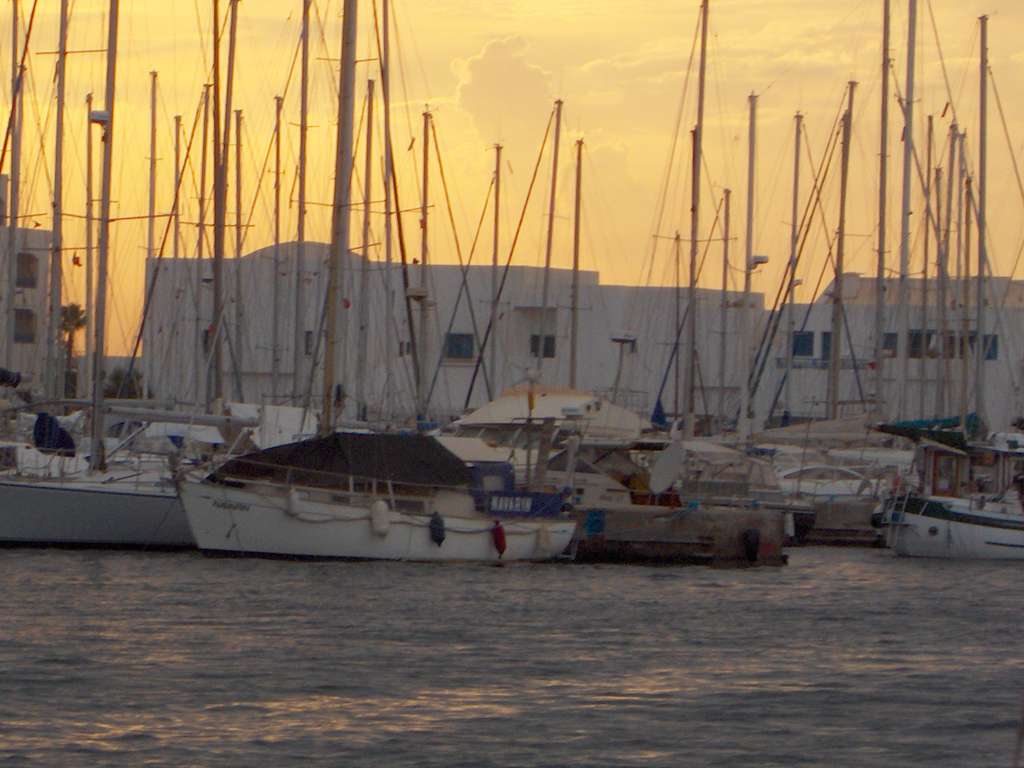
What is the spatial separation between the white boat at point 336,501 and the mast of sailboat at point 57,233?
10015mm

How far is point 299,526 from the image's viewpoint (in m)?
26.5

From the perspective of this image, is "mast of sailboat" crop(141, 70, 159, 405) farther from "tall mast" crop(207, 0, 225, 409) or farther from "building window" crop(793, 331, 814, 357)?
"building window" crop(793, 331, 814, 357)

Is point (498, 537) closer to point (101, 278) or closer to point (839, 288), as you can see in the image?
point (101, 278)

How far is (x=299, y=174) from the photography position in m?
38.6

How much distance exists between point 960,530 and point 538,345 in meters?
34.9

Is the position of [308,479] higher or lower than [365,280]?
lower

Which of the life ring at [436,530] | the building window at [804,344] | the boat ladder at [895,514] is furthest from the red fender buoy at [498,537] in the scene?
the building window at [804,344]

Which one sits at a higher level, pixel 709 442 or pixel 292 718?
pixel 709 442

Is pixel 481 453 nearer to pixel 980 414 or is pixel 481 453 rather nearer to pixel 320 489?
pixel 320 489

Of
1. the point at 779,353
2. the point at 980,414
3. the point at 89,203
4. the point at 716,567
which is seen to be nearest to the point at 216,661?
the point at 716,567

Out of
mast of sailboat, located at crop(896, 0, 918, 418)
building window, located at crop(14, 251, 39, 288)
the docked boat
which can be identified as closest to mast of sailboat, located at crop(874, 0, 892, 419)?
mast of sailboat, located at crop(896, 0, 918, 418)

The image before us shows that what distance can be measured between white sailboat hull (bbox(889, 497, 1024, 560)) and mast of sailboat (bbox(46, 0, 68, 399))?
1903 centimetres

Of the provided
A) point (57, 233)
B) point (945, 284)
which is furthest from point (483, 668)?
point (945, 284)

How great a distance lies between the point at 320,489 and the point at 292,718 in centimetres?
1229
